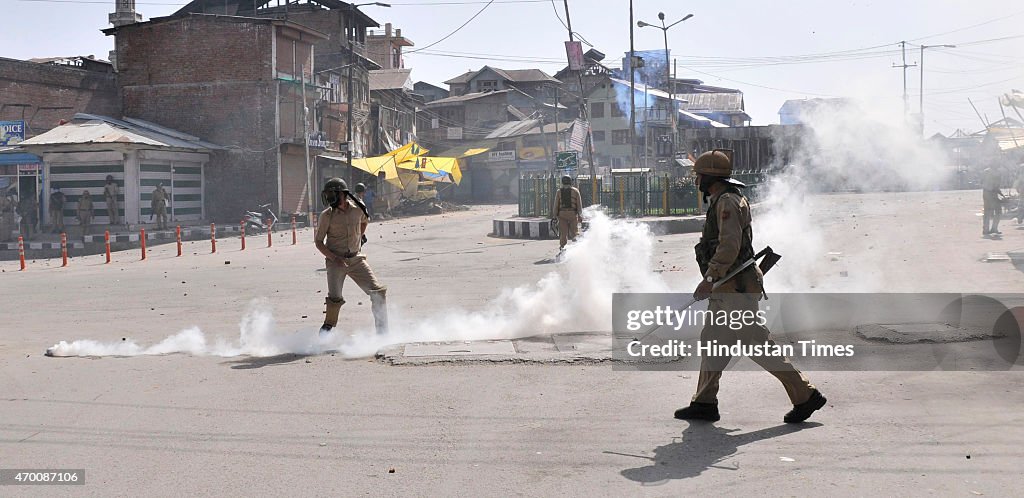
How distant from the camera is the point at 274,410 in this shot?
6.27 m

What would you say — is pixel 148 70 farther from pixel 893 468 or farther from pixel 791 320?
pixel 893 468

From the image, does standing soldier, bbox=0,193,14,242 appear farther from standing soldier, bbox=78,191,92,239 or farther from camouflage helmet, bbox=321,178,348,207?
camouflage helmet, bbox=321,178,348,207

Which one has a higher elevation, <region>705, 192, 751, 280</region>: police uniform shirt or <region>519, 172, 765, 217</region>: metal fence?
<region>519, 172, 765, 217</region>: metal fence

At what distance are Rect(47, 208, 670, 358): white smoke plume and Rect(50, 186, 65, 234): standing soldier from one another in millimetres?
23328

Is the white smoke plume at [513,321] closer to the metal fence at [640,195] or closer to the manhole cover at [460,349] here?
the manhole cover at [460,349]

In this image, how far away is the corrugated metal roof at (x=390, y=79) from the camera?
200 ft

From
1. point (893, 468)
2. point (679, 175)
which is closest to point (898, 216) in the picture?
point (679, 175)

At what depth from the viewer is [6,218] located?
1080 inches

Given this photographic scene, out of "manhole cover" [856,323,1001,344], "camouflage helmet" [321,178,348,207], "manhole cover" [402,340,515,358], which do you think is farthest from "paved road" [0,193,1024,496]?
"camouflage helmet" [321,178,348,207]

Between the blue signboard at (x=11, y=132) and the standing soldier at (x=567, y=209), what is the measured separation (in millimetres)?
22915

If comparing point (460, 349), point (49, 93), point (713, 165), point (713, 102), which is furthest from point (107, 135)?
point (713, 102)

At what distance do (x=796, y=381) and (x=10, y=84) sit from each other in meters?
37.5

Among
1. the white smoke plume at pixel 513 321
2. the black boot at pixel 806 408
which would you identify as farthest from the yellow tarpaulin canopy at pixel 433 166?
the black boot at pixel 806 408

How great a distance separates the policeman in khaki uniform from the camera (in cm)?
557
